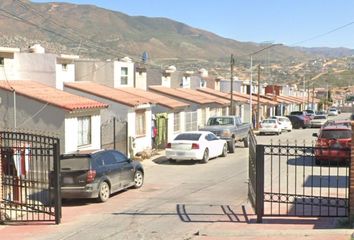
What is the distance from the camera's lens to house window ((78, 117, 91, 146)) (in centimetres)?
2325

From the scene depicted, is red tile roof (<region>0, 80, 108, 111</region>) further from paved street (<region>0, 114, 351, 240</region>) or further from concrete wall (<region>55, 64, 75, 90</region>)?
paved street (<region>0, 114, 351, 240</region>)

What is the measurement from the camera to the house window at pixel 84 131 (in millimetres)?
23250

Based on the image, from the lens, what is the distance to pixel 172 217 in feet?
44.5

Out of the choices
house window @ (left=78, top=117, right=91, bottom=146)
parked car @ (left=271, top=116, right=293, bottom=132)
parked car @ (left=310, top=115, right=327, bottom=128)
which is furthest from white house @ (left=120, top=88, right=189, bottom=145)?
parked car @ (left=310, top=115, right=327, bottom=128)

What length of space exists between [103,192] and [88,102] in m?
7.65

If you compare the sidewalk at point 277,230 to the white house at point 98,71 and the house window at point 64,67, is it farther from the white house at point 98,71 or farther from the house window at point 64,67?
the white house at point 98,71

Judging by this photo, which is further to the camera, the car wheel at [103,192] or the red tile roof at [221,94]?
the red tile roof at [221,94]

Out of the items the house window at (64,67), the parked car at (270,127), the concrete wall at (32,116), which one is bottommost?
the parked car at (270,127)

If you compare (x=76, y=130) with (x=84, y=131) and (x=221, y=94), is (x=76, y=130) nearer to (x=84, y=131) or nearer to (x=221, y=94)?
(x=84, y=131)

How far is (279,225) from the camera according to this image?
11.6 m

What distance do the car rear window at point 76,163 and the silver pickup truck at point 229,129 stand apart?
15.3 m


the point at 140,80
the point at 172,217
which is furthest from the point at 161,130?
the point at 172,217

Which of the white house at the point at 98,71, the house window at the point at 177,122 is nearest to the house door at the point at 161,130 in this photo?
the house window at the point at 177,122

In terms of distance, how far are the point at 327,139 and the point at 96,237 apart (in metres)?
14.6
